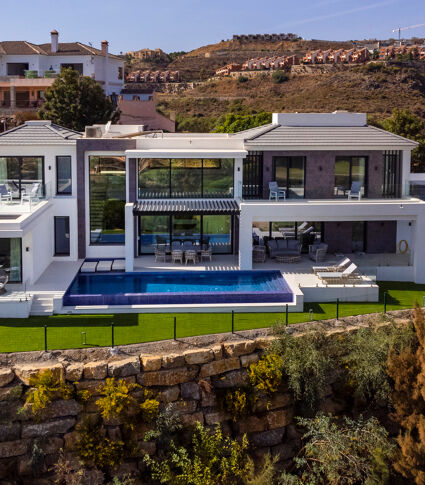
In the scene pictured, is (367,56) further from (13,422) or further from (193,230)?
(13,422)

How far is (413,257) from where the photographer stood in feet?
112

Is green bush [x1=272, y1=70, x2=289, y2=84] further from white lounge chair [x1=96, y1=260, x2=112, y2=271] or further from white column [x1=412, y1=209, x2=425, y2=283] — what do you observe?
white lounge chair [x1=96, y1=260, x2=112, y2=271]

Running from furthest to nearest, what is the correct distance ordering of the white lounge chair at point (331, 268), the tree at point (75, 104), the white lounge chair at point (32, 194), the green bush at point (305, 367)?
1. the tree at point (75, 104)
2. the white lounge chair at point (32, 194)
3. the white lounge chair at point (331, 268)
4. the green bush at point (305, 367)

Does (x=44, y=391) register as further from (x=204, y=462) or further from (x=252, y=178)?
(x=252, y=178)

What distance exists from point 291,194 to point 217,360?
46.7 feet

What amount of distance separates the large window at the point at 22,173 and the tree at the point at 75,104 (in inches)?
1172

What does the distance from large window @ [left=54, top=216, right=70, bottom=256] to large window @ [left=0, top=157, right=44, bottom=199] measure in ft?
5.87

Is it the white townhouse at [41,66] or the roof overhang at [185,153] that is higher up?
the white townhouse at [41,66]

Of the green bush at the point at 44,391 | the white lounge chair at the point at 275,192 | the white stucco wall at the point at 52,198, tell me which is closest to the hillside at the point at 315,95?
the white lounge chair at the point at 275,192

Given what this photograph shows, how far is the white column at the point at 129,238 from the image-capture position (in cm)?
3359

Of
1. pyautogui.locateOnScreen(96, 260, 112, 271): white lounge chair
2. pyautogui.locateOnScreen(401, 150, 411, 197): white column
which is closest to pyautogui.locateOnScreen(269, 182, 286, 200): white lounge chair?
pyautogui.locateOnScreen(401, 150, 411, 197): white column

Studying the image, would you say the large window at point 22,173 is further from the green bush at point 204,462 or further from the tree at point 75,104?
the tree at point 75,104

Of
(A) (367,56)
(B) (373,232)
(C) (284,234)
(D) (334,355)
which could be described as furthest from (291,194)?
(A) (367,56)

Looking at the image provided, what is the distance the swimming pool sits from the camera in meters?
29.1
